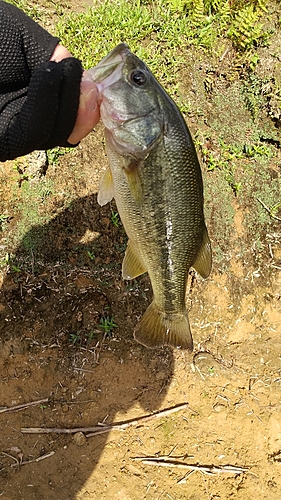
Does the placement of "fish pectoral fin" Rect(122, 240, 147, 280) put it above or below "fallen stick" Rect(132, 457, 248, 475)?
above

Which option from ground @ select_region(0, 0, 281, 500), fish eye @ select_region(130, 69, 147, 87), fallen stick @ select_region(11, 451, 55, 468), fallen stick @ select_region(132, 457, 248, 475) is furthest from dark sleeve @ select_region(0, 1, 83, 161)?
fallen stick @ select_region(132, 457, 248, 475)

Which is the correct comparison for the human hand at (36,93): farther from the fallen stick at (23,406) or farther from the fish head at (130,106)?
the fallen stick at (23,406)

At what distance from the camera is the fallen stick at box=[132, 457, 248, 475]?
4.22 m

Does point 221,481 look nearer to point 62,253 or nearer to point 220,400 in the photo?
point 220,400

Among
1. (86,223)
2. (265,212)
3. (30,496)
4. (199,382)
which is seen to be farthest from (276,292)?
(30,496)

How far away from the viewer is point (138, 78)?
264 cm

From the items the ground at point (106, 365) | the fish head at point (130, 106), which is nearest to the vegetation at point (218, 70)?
the ground at point (106, 365)

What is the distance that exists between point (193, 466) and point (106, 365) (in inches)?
49.1

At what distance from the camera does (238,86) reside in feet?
18.0

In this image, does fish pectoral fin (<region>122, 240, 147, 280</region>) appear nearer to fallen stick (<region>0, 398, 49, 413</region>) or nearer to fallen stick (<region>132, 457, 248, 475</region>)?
fallen stick (<region>0, 398, 49, 413</region>)

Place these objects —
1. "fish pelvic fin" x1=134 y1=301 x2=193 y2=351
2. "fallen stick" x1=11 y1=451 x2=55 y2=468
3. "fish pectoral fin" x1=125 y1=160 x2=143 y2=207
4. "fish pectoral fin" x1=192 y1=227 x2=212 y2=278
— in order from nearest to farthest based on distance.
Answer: "fish pectoral fin" x1=125 y1=160 x2=143 y2=207 < "fish pectoral fin" x1=192 y1=227 x2=212 y2=278 < "fish pelvic fin" x1=134 y1=301 x2=193 y2=351 < "fallen stick" x1=11 y1=451 x2=55 y2=468

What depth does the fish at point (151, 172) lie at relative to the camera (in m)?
2.64

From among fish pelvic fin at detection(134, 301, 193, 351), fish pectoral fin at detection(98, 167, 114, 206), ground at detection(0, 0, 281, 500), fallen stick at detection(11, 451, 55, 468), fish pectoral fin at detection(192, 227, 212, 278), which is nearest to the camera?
fish pectoral fin at detection(98, 167, 114, 206)

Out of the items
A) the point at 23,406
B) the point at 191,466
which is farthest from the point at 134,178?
the point at 191,466
